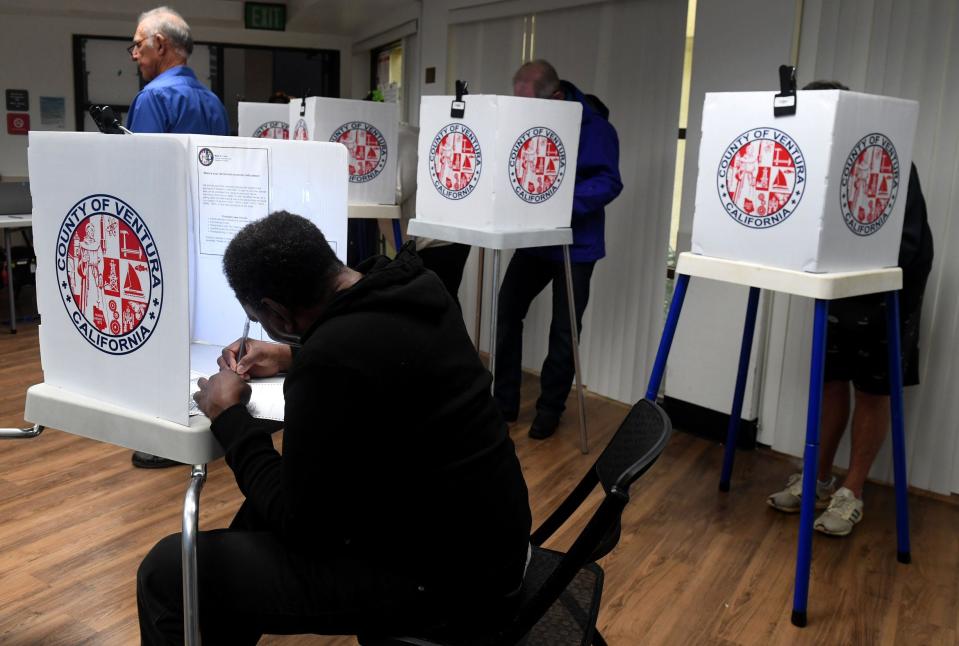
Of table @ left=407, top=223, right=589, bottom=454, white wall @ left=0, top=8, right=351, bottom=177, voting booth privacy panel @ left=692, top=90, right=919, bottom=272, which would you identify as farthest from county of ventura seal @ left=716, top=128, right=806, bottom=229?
white wall @ left=0, top=8, right=351, bottom=177

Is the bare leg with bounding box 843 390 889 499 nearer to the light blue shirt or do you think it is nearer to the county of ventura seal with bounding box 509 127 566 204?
the county of ventura seal with bounding box 509 127 566 204

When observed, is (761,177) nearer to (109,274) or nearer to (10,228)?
(109,274)

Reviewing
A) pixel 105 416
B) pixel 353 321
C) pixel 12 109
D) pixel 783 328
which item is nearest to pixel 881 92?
pixel 783 328

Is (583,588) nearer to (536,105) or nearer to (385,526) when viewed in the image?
(385,526)

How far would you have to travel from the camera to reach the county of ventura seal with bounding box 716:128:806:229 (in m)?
2.02

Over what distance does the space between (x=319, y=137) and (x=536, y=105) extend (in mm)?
953

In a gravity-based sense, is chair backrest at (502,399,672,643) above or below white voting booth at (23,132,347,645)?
below

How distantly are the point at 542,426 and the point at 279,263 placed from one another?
2.20 meters

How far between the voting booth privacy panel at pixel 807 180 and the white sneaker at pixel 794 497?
81 centimetres

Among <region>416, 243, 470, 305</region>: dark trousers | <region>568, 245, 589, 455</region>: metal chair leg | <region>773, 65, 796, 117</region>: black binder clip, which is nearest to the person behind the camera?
<region>773, 65, 796, 117</region>: black binder clip

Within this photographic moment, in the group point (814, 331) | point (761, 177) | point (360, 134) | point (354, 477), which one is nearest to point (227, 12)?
point (360, 134)

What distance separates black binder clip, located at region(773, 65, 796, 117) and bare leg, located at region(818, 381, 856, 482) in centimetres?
98

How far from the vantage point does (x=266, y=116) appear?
3.75m

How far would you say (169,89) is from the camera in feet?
8.81
